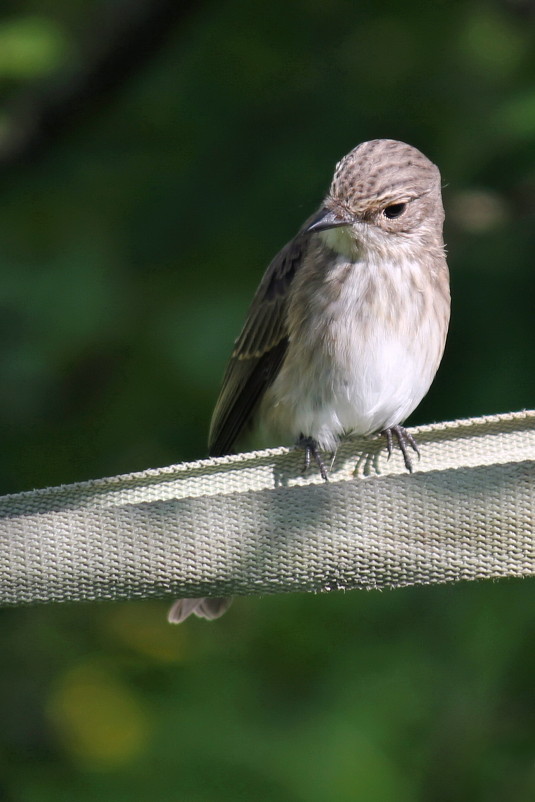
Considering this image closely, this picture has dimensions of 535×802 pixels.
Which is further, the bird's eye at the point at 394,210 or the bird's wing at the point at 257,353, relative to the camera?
the bird's wing at the point at 257,353

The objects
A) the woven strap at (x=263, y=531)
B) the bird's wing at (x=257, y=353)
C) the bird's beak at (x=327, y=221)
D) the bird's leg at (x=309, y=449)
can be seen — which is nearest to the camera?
the woven strap at (x=263, y=531)

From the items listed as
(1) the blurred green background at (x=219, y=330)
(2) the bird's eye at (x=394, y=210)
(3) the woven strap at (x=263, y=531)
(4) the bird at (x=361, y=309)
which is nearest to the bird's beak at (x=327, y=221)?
(4) the bird at (x=361, y=309)

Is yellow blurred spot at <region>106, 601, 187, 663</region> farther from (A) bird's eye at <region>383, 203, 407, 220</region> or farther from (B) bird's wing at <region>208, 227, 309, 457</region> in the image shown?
(A) bird's eye at <region>383, 203, 407, 220</region>

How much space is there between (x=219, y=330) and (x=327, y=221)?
1.06m

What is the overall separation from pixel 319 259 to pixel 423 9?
165cm

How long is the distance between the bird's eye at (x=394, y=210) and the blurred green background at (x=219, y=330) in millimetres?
518

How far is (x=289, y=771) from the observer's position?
161 inches

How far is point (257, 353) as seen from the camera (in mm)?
4160

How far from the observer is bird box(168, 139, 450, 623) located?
3760mm

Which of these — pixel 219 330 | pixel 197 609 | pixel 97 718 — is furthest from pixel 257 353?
pixel 97 718

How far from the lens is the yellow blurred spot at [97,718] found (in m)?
4.42

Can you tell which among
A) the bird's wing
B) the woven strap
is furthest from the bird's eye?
the woven strap

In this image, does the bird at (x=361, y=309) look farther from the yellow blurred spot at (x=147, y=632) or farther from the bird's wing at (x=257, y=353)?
the yellow blurred spot at (x=147, y=632)

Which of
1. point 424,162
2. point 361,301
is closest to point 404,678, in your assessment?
point 361,301
